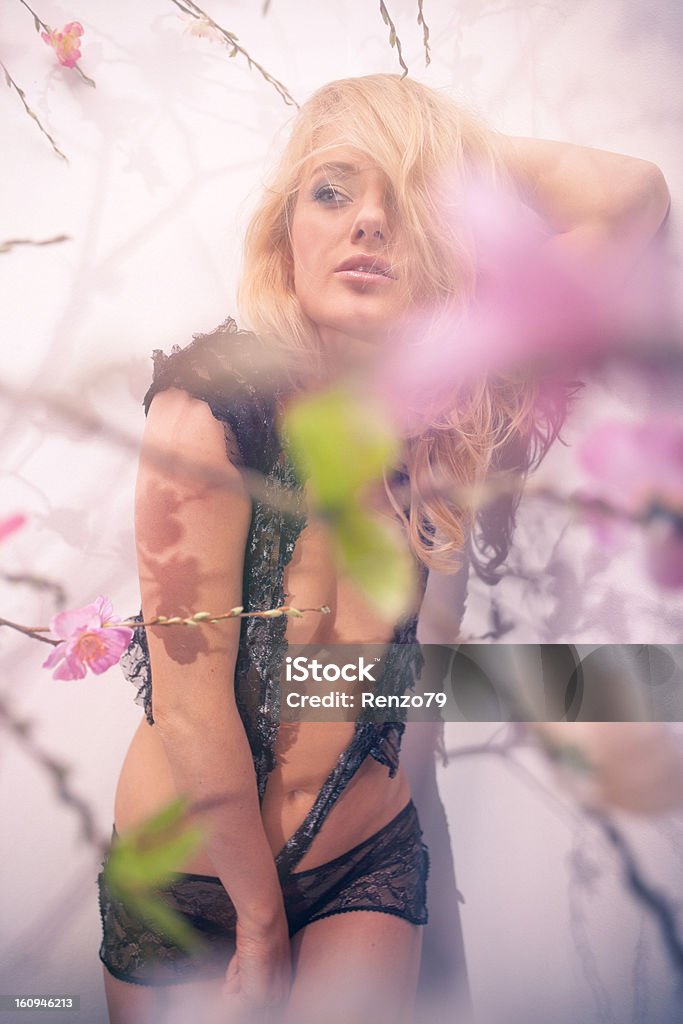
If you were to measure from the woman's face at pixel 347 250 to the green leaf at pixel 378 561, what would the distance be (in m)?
0.20

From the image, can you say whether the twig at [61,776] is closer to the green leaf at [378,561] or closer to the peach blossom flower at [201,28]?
the green leaf at [378,561]

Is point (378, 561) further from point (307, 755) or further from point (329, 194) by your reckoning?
point (329, 194)

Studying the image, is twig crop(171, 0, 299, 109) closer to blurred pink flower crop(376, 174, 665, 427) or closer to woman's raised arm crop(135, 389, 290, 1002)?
blurred pink flower crop(376, 174, 665, 427)

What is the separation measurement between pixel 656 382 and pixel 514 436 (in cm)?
17

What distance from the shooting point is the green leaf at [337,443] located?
76cm

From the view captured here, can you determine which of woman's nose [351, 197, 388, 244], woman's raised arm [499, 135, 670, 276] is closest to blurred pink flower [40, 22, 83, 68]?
woman's nose [351, 197, 388, 244]

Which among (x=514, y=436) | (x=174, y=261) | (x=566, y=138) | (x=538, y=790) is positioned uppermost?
(x=566, y=138)

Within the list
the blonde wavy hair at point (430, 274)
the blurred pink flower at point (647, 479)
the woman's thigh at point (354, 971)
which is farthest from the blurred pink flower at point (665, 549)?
the woman's thigh at point (354, 971)

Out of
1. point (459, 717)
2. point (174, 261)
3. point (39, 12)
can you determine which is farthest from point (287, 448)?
point (39, 12)

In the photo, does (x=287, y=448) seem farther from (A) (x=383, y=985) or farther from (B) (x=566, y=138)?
(A) (x=383, y=985)

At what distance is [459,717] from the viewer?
828mm

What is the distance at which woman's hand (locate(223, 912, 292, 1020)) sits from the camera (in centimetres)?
79

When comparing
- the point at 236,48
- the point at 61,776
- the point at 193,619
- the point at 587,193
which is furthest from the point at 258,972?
the point at 236,48

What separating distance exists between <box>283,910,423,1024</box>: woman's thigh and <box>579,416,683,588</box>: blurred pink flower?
52 cm
